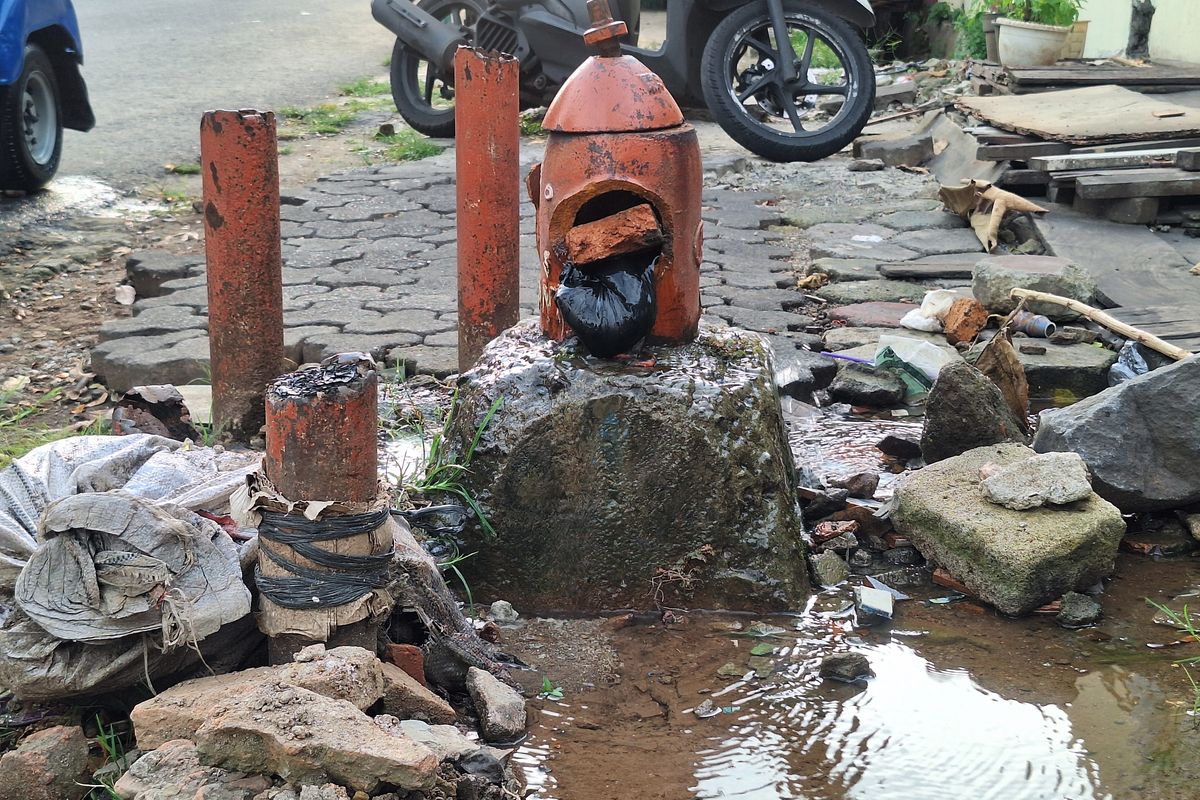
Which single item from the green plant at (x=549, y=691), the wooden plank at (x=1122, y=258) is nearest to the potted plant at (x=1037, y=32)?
the wooden plank at (x=1122, y=258)

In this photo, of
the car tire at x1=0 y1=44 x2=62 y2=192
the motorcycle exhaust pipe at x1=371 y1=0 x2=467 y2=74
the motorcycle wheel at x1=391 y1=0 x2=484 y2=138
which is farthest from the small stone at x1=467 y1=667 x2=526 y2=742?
the motorcycle wheel at x1=391 y1=0 x2=484 y2=138

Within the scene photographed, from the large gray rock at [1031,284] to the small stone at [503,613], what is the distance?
9.37 ft

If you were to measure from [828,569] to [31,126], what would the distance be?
6.29 metres

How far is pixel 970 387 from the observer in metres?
3.71

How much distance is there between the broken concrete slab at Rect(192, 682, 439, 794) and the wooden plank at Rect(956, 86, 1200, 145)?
5.96 m

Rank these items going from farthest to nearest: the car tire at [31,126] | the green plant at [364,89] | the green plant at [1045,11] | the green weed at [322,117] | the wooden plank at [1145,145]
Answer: the green plant at [364,89] < the green weed at [322,117] < the green plant at [1045,11] < the car tire at [31,126] < the wooden plank at [1145,145]

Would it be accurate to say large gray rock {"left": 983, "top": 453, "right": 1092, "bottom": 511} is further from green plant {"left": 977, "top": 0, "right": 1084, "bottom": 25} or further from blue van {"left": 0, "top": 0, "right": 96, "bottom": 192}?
green plant {"left": 977, "top": 0, "right": 1084, "bottom": 25}

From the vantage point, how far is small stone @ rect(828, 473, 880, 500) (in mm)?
3660

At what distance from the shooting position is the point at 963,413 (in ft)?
12.2

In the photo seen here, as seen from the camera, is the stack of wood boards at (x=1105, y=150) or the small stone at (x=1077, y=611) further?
the stack of wood boards at (x=1105, y=150)

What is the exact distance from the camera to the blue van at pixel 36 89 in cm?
686

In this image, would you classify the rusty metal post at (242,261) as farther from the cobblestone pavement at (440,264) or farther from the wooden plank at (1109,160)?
the wooden plank at (1109,160)

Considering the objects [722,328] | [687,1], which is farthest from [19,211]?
[722,328]

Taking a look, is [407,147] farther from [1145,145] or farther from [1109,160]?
[1145,145]
